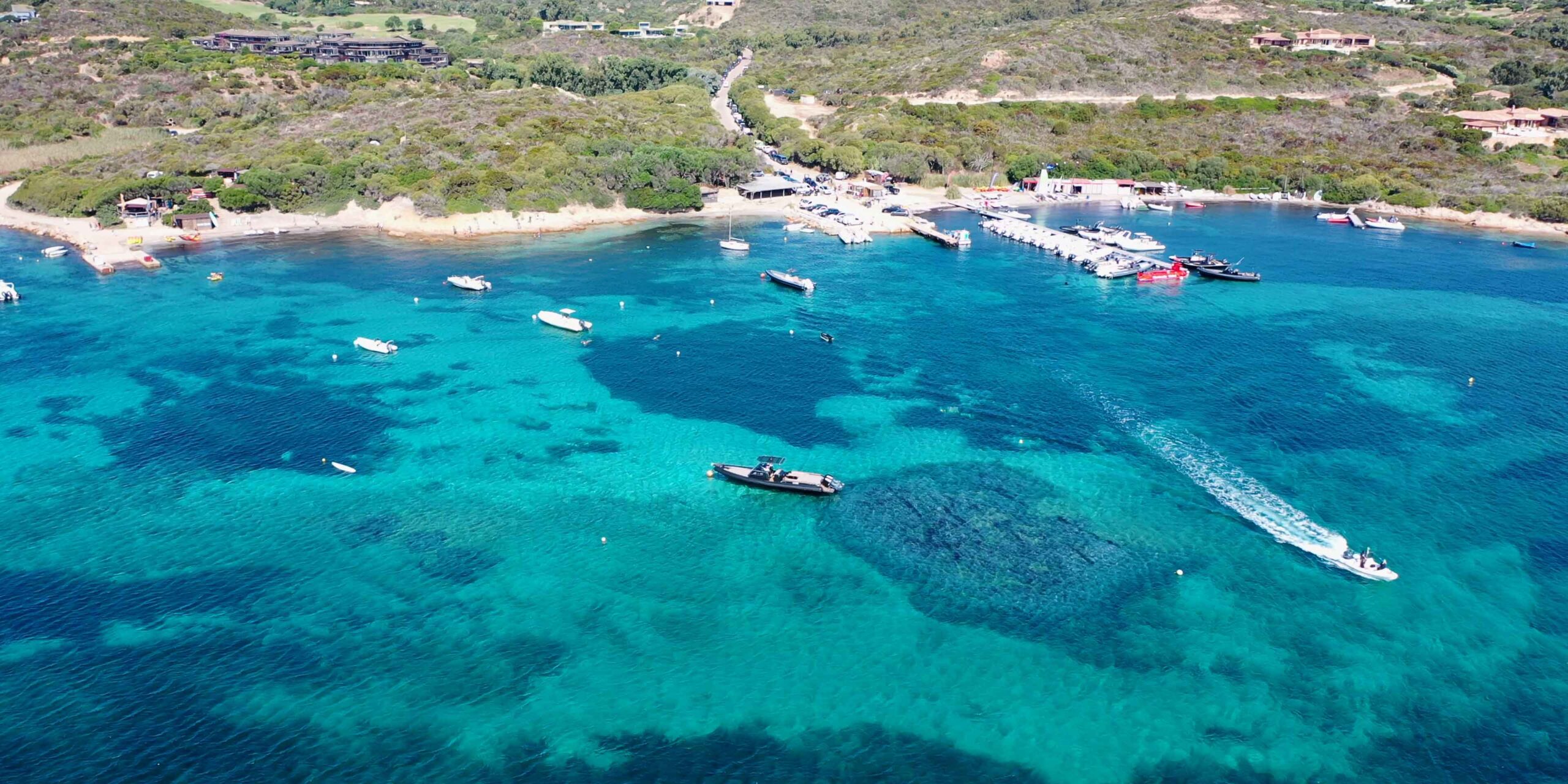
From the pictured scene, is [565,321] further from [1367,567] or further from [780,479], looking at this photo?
[1367,567]

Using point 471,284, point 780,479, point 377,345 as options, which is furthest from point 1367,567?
point 471,284

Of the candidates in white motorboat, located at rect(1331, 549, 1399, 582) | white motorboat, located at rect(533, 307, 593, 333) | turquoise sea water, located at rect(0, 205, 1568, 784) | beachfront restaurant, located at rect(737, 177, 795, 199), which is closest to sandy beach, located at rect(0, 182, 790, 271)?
beachfront restaurant, located at rect(737, 177, 795, 199)

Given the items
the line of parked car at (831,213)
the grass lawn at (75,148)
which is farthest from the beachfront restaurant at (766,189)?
the grass lawn at (75,148)

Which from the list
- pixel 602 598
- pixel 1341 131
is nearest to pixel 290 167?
pixel 602 598

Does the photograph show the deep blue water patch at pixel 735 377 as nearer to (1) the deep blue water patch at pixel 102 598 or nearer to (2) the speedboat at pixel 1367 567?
(1) the deep blue water patch at pixel 102 598

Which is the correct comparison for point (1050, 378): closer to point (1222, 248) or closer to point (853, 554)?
point (853, 554)
